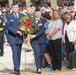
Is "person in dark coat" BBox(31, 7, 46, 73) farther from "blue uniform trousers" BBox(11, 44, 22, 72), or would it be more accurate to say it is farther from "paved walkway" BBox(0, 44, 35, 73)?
"paved walkway" BBox(0, 44, 35, 73)

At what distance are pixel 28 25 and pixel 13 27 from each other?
365 mm

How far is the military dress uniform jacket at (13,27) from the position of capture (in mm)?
8852

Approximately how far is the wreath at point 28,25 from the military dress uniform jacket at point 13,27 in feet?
0.45

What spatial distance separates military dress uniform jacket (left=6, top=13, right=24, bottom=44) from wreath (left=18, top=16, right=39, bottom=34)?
0.14 m

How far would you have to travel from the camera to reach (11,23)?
29.2 feet

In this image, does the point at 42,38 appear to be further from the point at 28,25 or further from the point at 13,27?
the point at 13,27

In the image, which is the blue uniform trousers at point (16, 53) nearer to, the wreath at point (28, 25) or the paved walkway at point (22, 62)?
the wreath at point (28, 25)

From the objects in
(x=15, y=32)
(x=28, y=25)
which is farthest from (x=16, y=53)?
(x=28, y=25)

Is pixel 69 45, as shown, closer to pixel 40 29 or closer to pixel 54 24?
A: pixel 54 24

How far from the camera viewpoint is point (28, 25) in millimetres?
8828

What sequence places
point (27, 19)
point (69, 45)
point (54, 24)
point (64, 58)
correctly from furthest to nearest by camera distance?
point (64, 58), point (69, 45), point (54, 24), point (27, 19)

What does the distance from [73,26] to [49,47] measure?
883 mm

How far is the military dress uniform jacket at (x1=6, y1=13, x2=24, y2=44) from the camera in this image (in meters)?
8.85

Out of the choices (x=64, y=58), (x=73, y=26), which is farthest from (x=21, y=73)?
(x=64, y=58)
